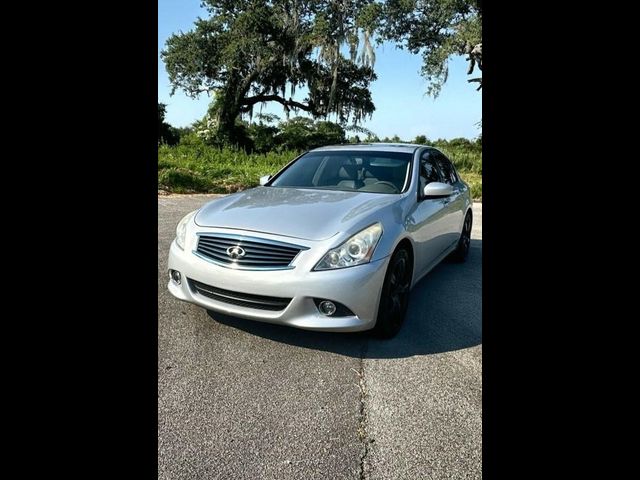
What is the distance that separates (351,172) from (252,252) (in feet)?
5.84

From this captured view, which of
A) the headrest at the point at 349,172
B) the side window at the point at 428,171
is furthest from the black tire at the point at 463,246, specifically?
the headrest at the point at 349,172

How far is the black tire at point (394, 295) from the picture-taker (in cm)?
309

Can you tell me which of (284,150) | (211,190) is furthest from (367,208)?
(284,150)

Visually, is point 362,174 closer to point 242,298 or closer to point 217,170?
point 242,298

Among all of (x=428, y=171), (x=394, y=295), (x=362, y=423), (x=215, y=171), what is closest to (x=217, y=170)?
(x=215, y=171)

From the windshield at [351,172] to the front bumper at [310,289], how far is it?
1297 mm

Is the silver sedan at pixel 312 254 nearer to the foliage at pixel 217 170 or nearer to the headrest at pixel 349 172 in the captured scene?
the headrest at pixel 349 172

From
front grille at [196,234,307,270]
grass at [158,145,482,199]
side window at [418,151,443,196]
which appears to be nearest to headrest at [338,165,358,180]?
side window at [418,151,443,196]

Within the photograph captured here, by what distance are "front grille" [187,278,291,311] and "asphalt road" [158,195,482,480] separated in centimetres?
32

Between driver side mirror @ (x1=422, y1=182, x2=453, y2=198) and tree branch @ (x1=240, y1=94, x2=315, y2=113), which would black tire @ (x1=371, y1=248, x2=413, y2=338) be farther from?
tree branch @ (x1=240, y1=94, x2=315, y2=113)

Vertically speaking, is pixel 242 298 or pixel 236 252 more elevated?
pixel 236 252

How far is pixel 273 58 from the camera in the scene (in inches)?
856
